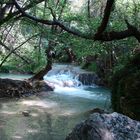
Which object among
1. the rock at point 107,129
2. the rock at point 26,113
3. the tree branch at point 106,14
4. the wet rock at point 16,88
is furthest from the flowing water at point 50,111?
the rock at point 107,129

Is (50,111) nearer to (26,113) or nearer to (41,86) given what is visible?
(26,113)

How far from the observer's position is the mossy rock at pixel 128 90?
830 cm

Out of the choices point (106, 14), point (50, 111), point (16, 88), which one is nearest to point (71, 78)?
point (16, 88)

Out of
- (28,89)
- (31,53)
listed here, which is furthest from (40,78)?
(31,53)

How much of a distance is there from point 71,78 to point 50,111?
11268 millimetres

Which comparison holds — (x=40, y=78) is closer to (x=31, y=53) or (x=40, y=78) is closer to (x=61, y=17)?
(x=31, y=53)

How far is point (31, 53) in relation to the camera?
56.7 feet

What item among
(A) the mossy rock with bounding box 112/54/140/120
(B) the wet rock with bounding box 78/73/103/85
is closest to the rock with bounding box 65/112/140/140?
(A) the mossy rock with bounding box 112/54/140/120

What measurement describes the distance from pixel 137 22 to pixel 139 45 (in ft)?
2.50

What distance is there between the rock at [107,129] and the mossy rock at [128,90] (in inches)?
162

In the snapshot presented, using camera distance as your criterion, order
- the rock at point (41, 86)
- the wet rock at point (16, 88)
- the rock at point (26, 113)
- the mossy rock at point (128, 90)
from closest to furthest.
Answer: the mossy rock at point (128, 90), the rock at point (26, 113), the wet rock at point (16, 88), the rock at point (41, 86)

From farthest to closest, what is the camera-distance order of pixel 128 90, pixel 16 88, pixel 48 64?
1. pixel 48 64
2. pixel 16 88
3. pixel 128 90

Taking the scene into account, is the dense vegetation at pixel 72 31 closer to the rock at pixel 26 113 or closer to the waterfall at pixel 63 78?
the waterfall at pixel 63 78

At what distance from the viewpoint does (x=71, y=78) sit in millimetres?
25531
